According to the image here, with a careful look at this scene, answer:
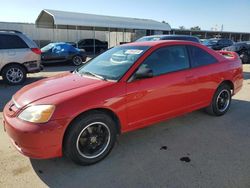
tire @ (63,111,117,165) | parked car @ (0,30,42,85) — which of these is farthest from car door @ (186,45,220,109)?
parked car @ (0,30,42,85)

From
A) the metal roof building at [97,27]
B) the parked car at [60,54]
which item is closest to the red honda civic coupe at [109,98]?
the parked car at [60,54]

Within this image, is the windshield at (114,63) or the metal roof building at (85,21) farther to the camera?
the metal roof building at (85,21)

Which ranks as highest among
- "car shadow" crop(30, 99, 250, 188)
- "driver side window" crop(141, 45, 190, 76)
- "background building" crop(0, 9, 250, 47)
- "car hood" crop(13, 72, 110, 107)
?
"background building" crop(0, 9, 250, 47)

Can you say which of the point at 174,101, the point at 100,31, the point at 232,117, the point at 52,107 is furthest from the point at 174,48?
the point at 100,31

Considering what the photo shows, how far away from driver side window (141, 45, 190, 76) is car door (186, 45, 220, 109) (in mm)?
172

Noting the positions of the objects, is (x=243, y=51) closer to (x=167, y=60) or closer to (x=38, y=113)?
(x=167, y=60)

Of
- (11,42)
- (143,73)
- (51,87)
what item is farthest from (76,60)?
(143,73)

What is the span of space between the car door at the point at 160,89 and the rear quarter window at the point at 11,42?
6.49m

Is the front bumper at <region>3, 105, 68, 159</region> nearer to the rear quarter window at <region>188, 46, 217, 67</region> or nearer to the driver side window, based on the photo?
the driver side window

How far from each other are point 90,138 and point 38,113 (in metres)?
0.77

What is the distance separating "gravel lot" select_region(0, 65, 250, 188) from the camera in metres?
2.99

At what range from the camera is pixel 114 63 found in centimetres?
405

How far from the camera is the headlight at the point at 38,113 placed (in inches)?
117

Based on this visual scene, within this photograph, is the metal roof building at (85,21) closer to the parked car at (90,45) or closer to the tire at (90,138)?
the parked car at (90,45)
